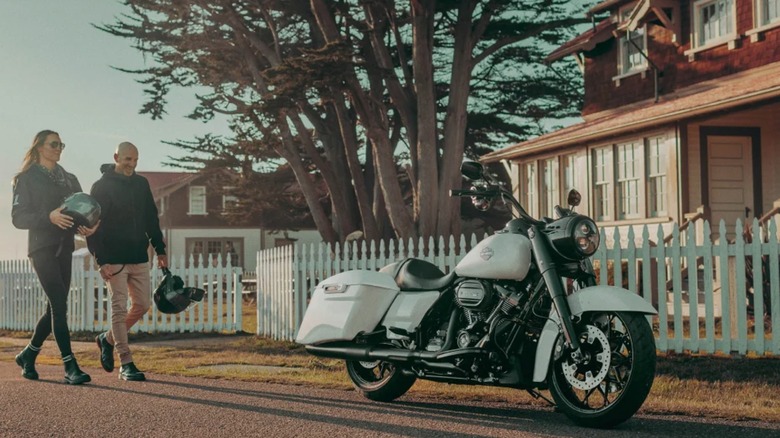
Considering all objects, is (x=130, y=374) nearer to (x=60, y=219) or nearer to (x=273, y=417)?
(x=60, y=219)

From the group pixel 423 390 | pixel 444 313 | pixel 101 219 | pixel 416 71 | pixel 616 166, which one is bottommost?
pixel 423 390

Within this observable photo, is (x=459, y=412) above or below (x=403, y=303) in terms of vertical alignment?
below

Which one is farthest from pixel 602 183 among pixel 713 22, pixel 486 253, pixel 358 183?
pixel 486 253

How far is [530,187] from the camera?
86.2ft

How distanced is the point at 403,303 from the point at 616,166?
1580 cm

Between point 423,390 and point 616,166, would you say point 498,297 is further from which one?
point 616,166

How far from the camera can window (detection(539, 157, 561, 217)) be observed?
25.0 meters

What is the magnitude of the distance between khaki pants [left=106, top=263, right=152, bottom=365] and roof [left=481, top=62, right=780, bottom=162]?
1138cm

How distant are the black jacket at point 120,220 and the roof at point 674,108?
11.2 m

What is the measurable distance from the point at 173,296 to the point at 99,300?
8.82m

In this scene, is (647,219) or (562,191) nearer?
(647,219)

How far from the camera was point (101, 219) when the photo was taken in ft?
29.5

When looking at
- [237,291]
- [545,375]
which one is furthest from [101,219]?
Result: [237,291]

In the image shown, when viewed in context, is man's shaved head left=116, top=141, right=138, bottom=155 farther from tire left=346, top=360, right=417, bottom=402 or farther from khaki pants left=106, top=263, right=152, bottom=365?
tire left=346, top=360, right=417, bottom=402
